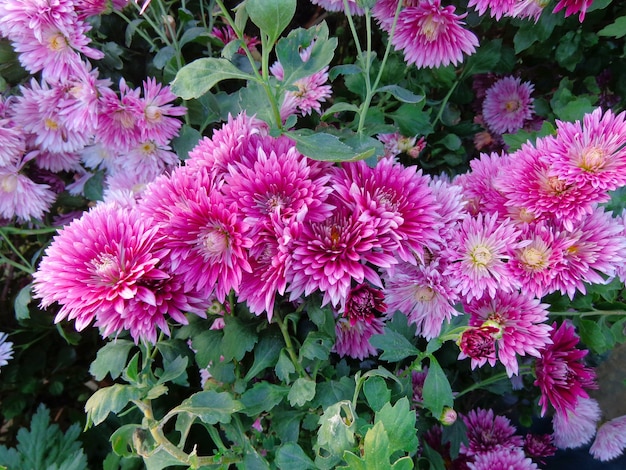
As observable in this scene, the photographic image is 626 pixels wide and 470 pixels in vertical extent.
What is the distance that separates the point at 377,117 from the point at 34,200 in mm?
561

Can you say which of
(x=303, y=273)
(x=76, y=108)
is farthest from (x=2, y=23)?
(x=303, y=273)

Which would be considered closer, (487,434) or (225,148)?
(225,148)

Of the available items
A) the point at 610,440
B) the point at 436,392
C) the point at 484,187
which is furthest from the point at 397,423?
the point at 610,440

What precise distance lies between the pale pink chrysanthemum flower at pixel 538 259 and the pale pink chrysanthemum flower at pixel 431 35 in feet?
1.06

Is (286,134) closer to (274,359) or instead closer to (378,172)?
(378,172)

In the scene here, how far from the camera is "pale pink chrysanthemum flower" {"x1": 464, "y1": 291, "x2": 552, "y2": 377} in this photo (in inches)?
23.3

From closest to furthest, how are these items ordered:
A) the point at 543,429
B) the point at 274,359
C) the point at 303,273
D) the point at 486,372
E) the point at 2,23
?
the point at 303,273, the point at 274,359, the point at 2,23, the point at 486,372, the point at 543,429

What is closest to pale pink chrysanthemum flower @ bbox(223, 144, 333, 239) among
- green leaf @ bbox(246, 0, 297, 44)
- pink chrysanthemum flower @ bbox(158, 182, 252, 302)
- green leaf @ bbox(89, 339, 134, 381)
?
pink chrysanthemum flower @ bbox(158, 182, 252, 302)

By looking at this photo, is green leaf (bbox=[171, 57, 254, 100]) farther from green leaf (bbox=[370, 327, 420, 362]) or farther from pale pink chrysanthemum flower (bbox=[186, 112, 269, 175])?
green leaf (bbox=[370, 327, 420, 362])

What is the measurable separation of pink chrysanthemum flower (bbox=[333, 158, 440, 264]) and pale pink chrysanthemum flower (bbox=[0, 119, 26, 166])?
1.79 ft

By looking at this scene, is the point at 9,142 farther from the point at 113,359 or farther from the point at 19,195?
the point at 113,359

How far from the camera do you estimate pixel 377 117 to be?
816mm

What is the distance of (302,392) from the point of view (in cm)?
56

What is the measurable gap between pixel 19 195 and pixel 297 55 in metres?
0.57
